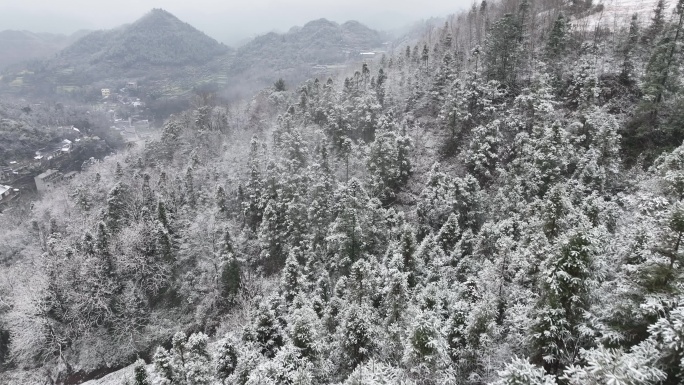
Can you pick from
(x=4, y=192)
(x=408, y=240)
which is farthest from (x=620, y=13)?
(x=4, y=192)

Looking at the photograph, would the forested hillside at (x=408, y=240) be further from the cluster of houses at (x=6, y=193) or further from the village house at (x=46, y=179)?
the village house at (x=46, y=179)

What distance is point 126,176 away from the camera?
3191 inches

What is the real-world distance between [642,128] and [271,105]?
8310 centimetres

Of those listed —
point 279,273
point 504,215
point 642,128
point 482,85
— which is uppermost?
point 482,85

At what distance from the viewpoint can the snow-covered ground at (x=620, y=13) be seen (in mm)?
77625

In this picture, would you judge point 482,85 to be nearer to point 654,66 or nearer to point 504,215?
point 654,66

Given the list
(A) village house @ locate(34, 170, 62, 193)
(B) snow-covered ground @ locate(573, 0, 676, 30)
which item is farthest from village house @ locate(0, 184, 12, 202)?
(B) snow-covered ground @ locate(573, 0, 676, 30)

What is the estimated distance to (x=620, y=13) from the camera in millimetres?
83250

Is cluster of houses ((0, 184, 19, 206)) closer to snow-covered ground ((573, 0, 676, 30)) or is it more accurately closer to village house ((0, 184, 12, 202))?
village house ((0, 184, 12, 202))

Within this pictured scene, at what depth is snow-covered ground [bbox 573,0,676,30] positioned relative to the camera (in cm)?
7762

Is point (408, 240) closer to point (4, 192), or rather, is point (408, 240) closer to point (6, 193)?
point (4, 192)

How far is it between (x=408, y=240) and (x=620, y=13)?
86972 mm

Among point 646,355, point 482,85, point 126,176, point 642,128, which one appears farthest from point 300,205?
point 126,176

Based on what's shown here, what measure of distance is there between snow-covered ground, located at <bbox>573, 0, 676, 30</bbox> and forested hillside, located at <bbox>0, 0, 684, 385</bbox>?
257cm
